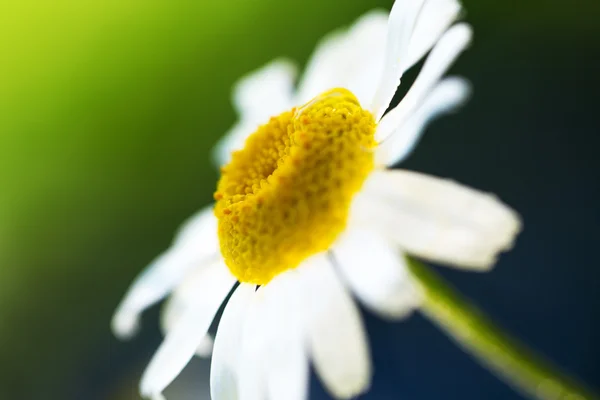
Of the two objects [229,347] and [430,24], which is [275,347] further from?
[430,24]

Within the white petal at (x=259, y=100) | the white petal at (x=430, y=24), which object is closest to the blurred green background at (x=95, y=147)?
the white petal at (x=259, y=100)

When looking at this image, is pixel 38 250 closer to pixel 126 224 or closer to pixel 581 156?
pixel 126 224

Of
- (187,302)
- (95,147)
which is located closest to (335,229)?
(187,302)

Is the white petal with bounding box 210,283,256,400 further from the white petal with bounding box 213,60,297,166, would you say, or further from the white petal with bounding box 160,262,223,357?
the white petal with bounding box 213,60,297,166

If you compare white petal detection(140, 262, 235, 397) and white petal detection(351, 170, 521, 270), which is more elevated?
white petal detection(351, 170, 521, 270)

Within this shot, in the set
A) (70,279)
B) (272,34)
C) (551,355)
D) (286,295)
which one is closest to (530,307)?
(551,355)

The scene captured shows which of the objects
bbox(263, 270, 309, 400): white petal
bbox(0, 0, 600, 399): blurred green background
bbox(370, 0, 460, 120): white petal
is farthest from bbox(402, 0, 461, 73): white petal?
bbox(0, 0, 600, 399): blurred green background

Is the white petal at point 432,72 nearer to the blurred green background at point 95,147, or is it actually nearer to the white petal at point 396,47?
the white petal at point 396,47
